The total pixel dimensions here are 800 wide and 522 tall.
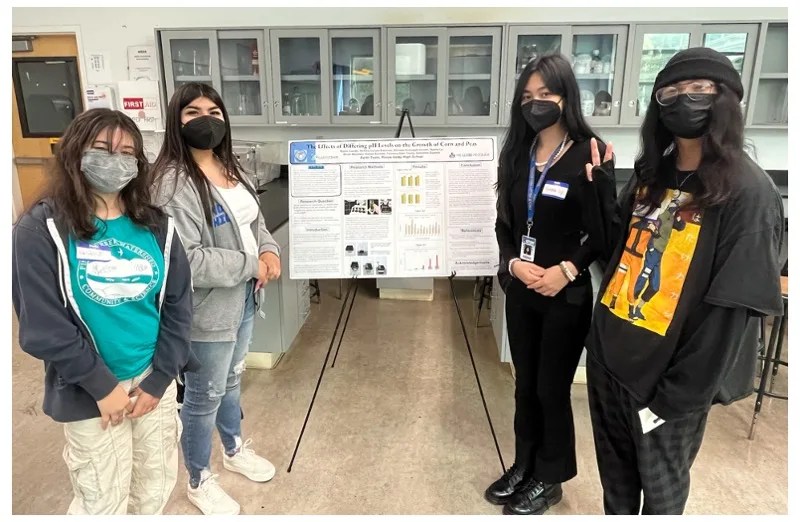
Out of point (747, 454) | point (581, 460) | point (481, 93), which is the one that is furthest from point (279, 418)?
point (481, 93)

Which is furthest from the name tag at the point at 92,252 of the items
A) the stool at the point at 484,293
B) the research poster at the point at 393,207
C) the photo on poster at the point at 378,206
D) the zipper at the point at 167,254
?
the stool at the point at 484,293

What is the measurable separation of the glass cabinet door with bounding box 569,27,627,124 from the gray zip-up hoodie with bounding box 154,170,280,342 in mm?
2937

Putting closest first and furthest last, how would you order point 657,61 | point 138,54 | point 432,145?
point 432,145 < point 657,61 < point 138,54

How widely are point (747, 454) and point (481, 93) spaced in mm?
2792

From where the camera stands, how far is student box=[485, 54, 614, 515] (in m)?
1.40

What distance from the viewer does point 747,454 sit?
2035mm

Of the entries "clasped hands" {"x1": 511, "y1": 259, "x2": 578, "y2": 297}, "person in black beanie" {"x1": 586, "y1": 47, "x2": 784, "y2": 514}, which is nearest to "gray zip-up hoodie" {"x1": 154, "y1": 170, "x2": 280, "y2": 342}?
"clasped hands" {"x1": 511, "y1": 259, "x2": 578, "y2": 297}

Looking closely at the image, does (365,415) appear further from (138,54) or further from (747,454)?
(138,54)

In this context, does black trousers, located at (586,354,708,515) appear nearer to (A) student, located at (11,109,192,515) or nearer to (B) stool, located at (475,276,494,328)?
(A) student, located at (11,109,192,515)

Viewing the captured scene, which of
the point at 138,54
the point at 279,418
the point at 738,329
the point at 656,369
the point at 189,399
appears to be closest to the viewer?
the point at 738,329

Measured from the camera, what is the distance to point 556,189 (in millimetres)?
1410

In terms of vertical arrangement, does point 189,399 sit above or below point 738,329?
below

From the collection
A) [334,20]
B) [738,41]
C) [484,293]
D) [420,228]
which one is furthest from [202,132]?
[738,41]

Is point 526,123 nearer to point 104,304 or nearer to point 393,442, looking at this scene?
point 104,304
